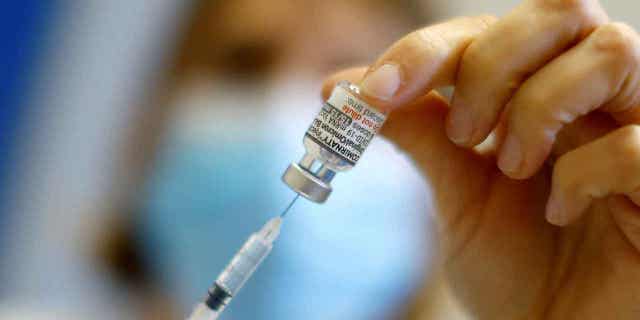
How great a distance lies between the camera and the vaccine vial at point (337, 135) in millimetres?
629

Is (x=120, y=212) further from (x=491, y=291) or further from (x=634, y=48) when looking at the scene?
(x=634, y=48)

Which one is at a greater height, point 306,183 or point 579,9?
point 579,9

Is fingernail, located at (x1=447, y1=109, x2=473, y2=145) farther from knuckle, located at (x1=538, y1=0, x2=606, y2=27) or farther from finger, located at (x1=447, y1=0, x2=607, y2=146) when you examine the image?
knuckle, located at (x1=538, y1=0, x2=606, y2=27)

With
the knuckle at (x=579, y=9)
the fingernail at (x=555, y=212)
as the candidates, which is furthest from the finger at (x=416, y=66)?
the fingernail at (x=555, y=212)

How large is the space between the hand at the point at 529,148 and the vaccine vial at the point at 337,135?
2 cm

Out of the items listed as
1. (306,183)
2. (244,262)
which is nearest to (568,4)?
(306,183)

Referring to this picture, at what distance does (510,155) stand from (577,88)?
12 cm

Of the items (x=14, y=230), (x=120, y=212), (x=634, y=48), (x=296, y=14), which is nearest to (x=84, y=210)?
(x=120, y=212)

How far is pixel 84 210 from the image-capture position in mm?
1729

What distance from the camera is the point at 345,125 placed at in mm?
629

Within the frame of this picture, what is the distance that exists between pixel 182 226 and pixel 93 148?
51 centimetres

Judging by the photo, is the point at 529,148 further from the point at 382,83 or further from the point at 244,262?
the point at 244,262

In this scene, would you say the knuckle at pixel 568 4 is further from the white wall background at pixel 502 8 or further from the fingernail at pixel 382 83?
the white wall background at pixel 502 8

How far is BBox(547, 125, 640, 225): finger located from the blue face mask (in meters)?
0.69
